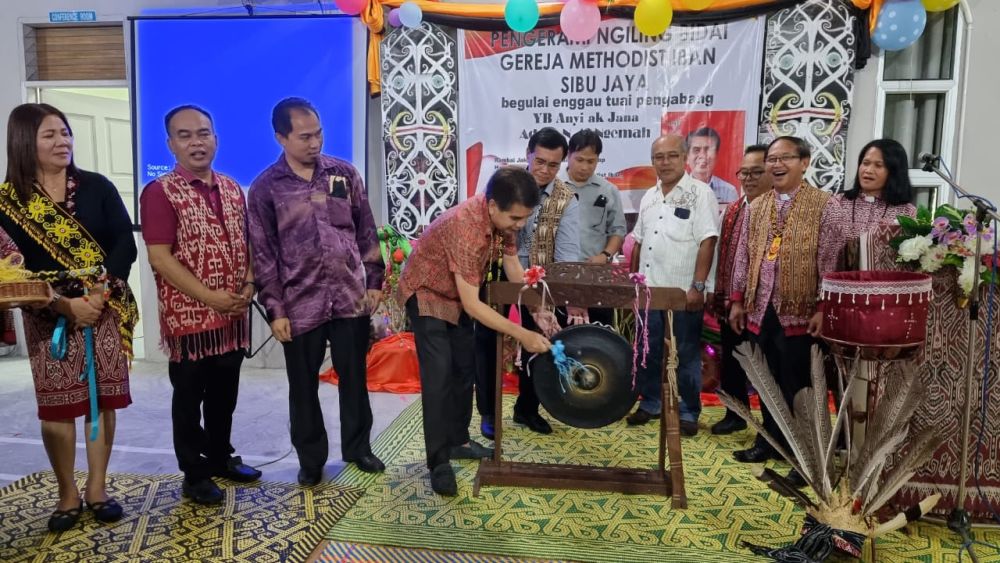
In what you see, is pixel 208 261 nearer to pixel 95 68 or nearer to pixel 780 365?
pixel 780 365

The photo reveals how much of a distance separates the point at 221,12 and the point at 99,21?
0.99 metres

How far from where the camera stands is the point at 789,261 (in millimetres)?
2754

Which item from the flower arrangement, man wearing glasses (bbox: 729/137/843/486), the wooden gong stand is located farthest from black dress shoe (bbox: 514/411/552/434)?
the flower arrangement

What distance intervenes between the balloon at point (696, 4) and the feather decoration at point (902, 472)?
8.70 feet

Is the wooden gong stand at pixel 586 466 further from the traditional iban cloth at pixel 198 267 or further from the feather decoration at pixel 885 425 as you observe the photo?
the traditional iban cloth at pixel 198 267

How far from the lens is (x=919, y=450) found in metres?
2.20

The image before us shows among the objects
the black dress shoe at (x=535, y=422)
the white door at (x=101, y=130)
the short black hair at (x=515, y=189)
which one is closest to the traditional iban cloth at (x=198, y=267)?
the short black hair at (x=515, y=189)

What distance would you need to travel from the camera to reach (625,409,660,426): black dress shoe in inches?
139

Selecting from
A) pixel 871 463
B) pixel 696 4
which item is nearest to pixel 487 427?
pixel 871 463

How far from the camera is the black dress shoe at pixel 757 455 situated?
3000 millimetres

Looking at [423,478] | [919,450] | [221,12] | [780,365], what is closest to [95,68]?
[221,12]

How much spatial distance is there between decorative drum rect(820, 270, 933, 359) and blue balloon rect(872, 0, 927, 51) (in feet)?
6.82

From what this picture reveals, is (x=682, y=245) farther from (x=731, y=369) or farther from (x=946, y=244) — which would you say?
(x=946, y=244)

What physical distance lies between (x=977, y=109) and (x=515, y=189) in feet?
10.6
